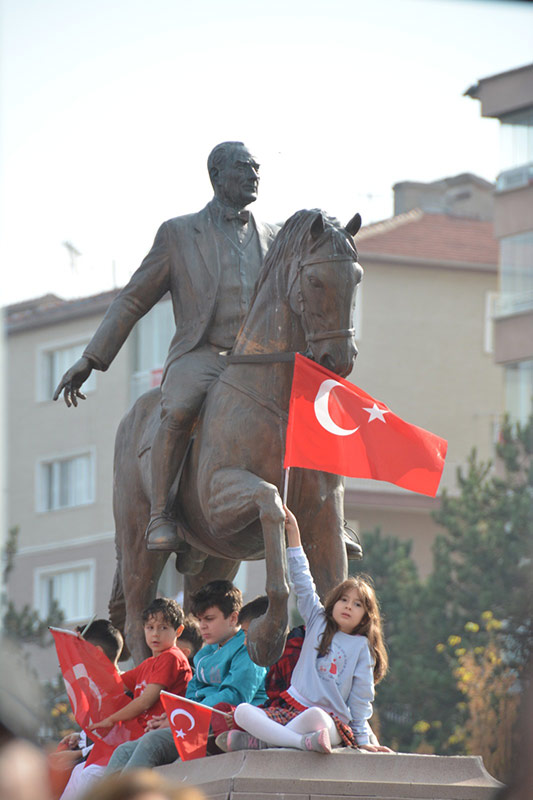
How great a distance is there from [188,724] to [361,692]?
2.76ft

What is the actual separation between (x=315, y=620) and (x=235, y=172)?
10.2ft

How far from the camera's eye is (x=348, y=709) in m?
7.27

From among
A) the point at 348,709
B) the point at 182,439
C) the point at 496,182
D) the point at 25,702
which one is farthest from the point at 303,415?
the point at 496,182

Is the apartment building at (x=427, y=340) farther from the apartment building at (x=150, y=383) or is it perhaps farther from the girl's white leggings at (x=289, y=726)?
the girl's white leggings at (x=289, y=726)

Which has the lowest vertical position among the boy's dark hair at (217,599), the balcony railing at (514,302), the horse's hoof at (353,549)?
the boy's dark hair at (217,599)

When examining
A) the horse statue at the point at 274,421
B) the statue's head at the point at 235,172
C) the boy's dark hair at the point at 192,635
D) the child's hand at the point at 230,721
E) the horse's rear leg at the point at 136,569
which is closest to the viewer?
the child's hand at the point at 230,721

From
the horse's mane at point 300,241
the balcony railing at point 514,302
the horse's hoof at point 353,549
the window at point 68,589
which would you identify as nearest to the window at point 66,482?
the window at point 68,589

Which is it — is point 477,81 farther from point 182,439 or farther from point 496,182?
point 182,439

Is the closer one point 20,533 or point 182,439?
point 182,439

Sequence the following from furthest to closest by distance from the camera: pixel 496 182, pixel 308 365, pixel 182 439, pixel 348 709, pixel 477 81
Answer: pixel 496 182 → pixel 477 81 → pixel 182 439 → pixel 308 365 → pixel 348 709

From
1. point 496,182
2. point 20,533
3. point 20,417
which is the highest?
point 496,182

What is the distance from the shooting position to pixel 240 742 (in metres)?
7.17

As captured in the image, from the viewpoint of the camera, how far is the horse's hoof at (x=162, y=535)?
9.16 meters

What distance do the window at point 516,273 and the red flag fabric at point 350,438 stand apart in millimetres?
39653
